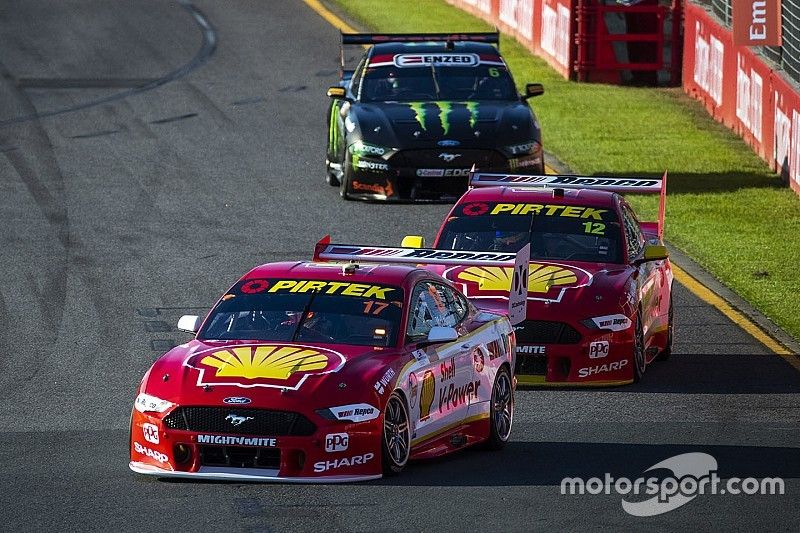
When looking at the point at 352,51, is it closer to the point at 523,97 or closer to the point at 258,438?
the point at 523,97

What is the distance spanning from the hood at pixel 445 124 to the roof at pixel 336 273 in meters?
9.44

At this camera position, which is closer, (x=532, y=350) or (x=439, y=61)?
(x=532, y=350)

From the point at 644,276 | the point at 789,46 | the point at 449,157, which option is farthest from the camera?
the point at 789,46

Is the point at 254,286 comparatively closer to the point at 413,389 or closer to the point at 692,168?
the point at 413,389

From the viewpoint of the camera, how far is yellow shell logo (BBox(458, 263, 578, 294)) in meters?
14.5

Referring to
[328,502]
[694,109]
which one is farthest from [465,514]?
[694,109]

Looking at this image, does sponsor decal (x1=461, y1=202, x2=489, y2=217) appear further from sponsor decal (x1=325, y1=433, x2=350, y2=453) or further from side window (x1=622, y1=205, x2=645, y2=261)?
sponsor decal (x1=325, y1=433, x2=350, y2=453)

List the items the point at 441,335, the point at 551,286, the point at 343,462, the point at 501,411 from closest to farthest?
1. the point at 343,462
2. the point at 441,335
3. the point at 501,411
4. the point at 551,286

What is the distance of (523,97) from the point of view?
2342 centimetres

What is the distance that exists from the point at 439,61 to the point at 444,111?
1.32 meters

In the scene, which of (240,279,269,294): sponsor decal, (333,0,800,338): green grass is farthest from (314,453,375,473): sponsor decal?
(333,0,800,338): green grass

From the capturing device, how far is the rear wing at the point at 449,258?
13328mm

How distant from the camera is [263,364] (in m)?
11.1

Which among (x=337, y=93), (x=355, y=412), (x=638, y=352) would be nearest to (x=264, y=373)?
(x=355, y=412)
